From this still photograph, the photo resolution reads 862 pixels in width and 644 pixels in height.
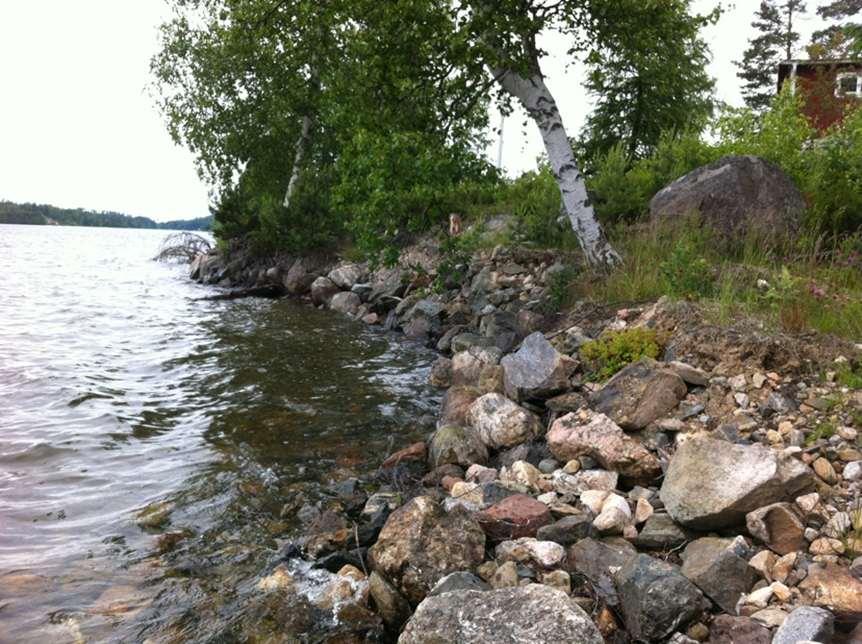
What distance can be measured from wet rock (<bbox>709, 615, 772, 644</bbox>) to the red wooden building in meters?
35.7

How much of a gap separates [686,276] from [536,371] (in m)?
2.49

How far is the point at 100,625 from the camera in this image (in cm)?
434

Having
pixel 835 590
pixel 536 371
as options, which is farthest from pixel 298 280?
pixel 835 590

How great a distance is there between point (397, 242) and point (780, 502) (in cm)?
1652

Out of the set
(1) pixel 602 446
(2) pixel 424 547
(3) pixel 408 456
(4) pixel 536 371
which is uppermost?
(4) pixel 536 371

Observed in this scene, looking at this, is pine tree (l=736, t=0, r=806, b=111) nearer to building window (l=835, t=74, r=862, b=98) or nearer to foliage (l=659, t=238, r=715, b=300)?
building window (l=835, t=74, r=862, b=98)

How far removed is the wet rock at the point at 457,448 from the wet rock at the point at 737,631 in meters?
3.24

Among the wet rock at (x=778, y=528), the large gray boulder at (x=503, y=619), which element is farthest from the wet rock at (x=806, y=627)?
the large gray boulder at (x=503, y=619)

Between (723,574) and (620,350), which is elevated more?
(620,350)

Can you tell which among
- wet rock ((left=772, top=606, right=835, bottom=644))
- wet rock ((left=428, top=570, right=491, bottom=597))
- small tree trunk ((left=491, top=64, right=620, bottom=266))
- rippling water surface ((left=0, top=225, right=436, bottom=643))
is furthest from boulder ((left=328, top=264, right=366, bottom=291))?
wet rock ((left=772, top=606, right=835, bottom=644))

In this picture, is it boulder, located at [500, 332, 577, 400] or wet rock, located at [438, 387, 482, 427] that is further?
wet rock, located at [438, 387, 482, 427]

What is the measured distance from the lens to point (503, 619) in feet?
11.5

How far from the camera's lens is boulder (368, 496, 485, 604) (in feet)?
14.7

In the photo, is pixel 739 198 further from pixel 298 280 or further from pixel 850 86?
pixel 850 86
